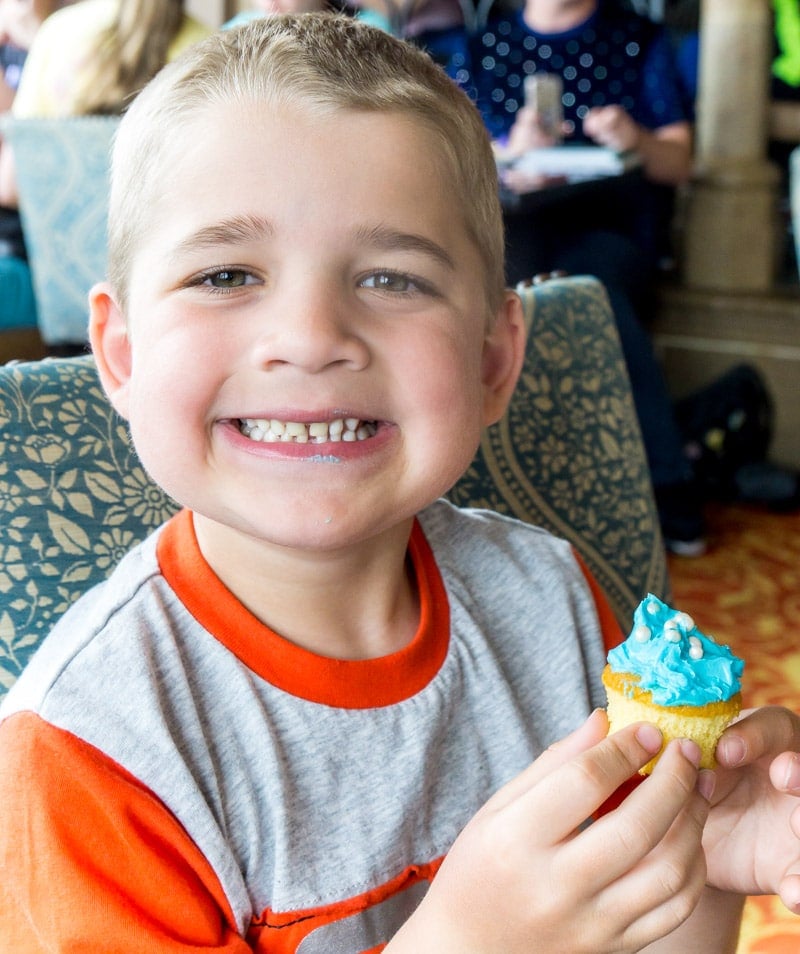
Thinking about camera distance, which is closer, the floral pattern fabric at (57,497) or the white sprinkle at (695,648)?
the white sprinkle at (695,648)

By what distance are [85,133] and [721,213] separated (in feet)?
8.27

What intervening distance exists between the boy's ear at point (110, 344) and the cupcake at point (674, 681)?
0.50 meters

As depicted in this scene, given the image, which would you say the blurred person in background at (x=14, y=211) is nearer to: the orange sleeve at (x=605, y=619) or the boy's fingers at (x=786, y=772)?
the orange sleeve at (x=605, y=619)

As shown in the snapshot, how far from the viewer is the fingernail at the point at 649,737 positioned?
842 mm

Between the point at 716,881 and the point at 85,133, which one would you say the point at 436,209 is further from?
the point at 85,133

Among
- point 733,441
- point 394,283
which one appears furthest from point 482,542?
point 733,441

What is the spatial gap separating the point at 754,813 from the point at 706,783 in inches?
6.5

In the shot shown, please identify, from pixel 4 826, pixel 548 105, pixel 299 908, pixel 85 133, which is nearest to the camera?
pixel 4 826

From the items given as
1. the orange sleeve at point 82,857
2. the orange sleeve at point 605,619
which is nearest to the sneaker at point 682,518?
the orange sleeve at point 605,619

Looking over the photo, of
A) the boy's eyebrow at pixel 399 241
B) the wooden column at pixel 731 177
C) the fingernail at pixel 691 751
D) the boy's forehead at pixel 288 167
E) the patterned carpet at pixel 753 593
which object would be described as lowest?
the patterned carpet at pixel 753 593

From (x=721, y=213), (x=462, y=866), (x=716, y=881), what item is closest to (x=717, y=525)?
(x=721, y=213)

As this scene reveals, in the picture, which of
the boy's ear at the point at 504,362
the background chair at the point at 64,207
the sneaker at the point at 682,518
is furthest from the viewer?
the sneaker at the point at 682,518

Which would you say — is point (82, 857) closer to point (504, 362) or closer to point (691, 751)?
point (691, 751)

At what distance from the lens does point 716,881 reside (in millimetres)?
1041
